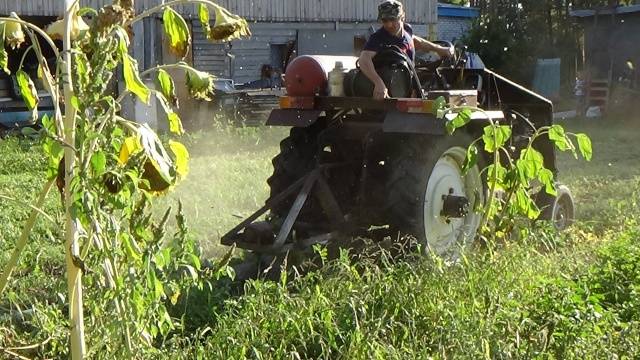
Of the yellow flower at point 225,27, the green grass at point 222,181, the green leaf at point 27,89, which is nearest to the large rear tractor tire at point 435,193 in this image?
the green grass at point 222,181

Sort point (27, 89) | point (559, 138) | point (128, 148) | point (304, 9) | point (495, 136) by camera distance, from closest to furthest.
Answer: point (128, 148), point (27, 89), point (559, 138), point (495, 136), point (304, 9)

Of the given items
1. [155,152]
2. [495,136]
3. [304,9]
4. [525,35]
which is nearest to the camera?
[155,152]

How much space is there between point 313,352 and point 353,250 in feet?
5.73

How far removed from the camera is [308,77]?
6.33 metres

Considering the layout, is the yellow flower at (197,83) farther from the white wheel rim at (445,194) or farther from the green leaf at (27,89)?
the white wheel rim at (445,194)

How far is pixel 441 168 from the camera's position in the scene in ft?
20.6

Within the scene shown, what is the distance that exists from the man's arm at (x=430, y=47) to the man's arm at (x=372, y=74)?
85cm

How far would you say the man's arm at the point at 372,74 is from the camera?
5926 mm

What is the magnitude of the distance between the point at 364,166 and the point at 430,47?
4.63 feet

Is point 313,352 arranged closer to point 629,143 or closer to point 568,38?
point 629,143

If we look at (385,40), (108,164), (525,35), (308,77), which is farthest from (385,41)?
(525,35)

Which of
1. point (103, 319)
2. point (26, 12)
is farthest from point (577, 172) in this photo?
point (26, 12)

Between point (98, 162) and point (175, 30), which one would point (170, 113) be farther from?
point (98, 162)

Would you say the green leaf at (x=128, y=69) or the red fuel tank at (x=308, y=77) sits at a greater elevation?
the green leaf at (x=128, y=69)
